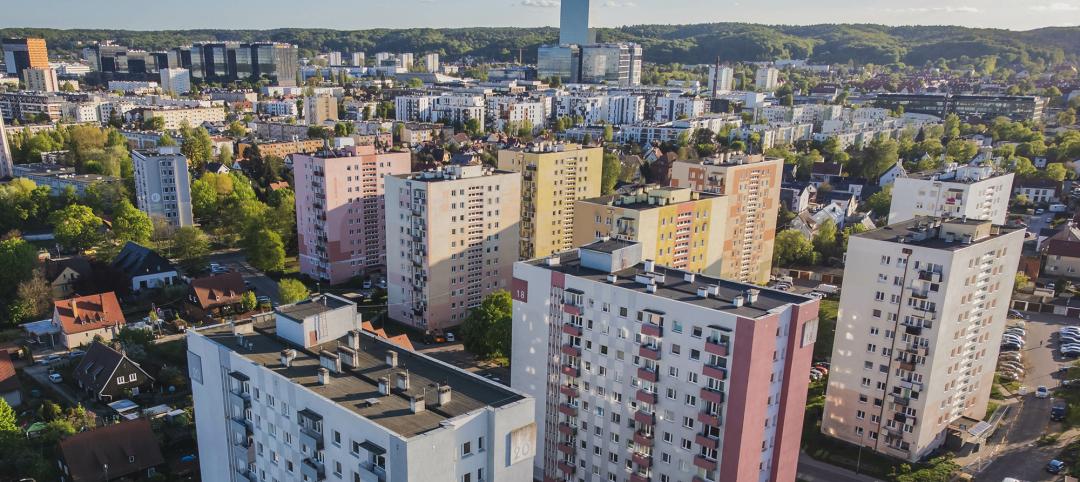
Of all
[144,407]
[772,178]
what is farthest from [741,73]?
[144,407]

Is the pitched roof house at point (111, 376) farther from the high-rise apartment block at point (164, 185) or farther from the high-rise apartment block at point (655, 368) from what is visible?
the high-rise apartment block at point (164, 185)

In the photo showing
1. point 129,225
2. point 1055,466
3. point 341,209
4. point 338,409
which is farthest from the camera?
point 129,225

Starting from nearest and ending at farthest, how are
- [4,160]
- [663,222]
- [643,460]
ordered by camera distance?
[643,460] → [663,222] → [4,160]

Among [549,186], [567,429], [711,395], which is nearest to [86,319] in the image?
[549,186]

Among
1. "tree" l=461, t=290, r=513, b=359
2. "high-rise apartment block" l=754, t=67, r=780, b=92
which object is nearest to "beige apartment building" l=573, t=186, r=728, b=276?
"tree" l=461, t=290, r=513, b=359

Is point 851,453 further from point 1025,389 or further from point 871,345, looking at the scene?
point 1025,389

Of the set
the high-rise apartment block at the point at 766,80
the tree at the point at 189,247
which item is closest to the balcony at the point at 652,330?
the tree at the point at 189,247

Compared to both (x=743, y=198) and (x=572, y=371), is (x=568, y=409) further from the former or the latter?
(x=743, y=198)
